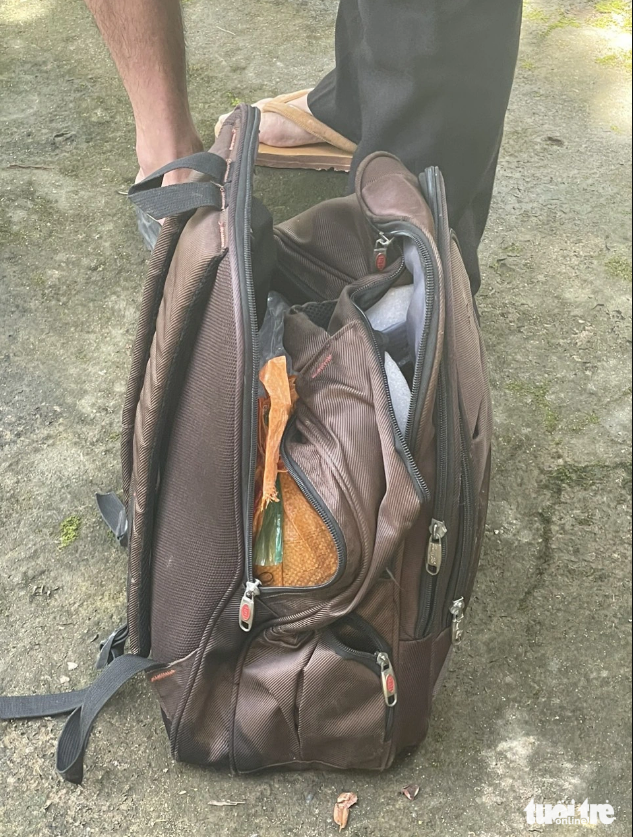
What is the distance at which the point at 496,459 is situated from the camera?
4.15 feet

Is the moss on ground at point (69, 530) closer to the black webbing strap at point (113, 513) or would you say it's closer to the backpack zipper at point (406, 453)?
the black webbing strap at point (113, 513)

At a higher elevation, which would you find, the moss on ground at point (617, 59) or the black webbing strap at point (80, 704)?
the moss on ground at point (617, 59)

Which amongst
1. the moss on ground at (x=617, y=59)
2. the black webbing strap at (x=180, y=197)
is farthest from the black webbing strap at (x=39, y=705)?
the moss on ground at (x=617, y=59)

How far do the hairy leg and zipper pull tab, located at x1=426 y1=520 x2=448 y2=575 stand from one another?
2.78ft

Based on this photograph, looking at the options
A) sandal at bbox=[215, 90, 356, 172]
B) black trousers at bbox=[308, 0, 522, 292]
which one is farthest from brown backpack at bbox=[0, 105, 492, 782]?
sandal at bbox=[215, 90, 356, 172]

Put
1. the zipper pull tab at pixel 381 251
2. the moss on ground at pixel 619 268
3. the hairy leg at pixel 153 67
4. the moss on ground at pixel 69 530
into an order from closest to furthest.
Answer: the zipper pull tab at pixel 381 251 → the moss on ground at pixel 69 530 → the hairy leg at pixel 153 67 → the moss on ground at pixel 619 268

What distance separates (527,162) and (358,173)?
81 centimetres

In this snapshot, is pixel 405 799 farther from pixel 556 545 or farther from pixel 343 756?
pixel 556 545

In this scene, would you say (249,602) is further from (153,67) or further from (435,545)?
(153,67)

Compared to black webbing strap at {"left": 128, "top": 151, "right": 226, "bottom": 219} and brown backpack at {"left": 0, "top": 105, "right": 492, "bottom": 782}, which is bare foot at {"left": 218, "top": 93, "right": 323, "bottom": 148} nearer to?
brown backpack at {"left": 0, "top": 105, "right": 492, "bottom": 782}

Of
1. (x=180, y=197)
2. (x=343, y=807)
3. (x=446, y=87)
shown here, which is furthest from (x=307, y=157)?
(x=343, y=807)

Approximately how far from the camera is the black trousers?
1122 mm

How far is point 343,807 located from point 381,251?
0.67m

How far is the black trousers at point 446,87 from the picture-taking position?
112 cm
